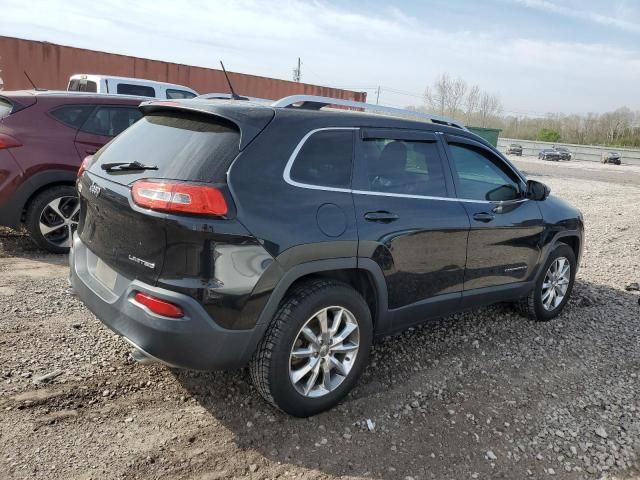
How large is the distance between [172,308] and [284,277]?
572mm

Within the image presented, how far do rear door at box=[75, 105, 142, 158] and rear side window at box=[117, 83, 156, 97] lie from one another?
15.3ft

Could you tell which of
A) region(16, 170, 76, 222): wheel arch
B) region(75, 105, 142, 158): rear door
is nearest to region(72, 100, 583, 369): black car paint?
region(16, 170, 76, 222): wheel arch

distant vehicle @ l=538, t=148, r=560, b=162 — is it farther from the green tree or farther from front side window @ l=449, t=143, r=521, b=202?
front side window @ l=449, t=143, r=521, b=202

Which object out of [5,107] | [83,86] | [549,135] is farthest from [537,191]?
[549,135]

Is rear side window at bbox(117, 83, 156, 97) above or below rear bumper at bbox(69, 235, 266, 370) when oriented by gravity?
above

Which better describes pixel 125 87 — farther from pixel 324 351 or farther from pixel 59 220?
pixel 324 351

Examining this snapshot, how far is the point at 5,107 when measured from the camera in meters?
5.34

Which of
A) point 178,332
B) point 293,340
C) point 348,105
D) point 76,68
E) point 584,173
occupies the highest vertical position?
point 76,68

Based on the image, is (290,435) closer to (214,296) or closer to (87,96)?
(214,296)

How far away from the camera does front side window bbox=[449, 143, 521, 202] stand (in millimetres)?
3801

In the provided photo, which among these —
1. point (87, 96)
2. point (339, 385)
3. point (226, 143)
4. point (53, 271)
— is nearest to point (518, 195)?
point (339, 385)

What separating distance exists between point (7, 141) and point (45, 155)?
0.35m

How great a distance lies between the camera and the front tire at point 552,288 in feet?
15.2

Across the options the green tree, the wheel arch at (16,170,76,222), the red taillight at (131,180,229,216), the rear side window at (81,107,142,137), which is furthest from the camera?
the green tree
